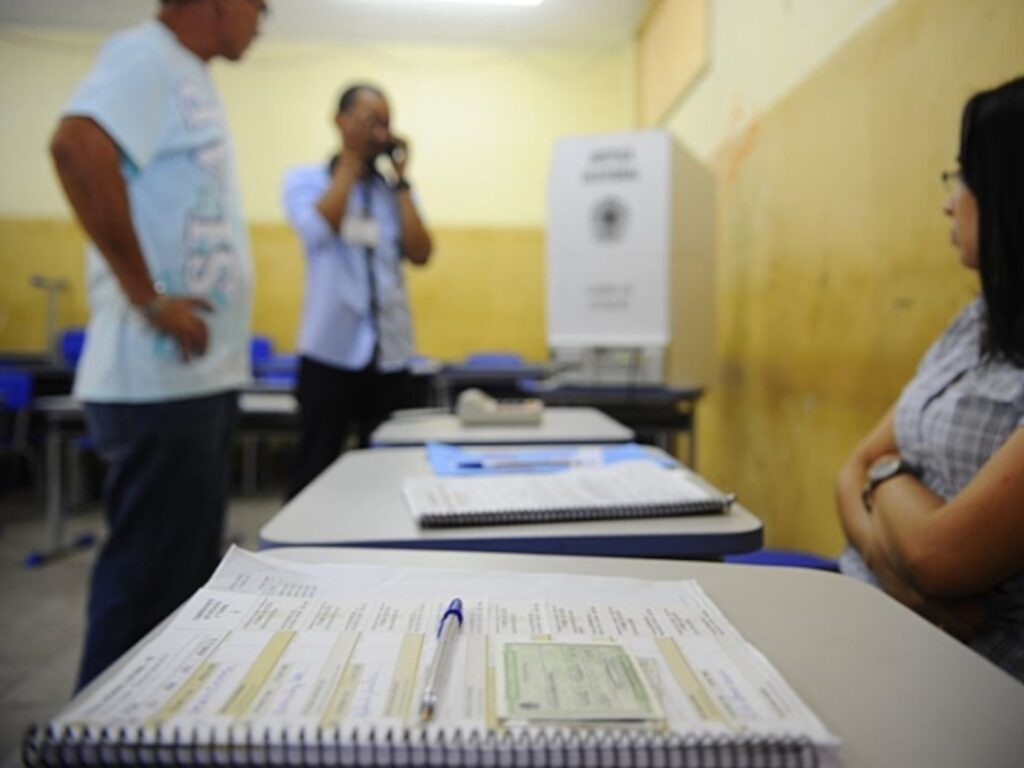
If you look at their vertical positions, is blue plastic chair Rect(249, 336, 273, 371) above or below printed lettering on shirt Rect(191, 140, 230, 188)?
below

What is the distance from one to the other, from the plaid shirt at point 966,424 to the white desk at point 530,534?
346 mm

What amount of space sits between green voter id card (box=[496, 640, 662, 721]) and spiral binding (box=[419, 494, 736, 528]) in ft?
1.21

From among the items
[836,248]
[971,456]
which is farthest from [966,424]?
[836,248]

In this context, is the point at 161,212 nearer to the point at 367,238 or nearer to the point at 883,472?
the point at 367,238

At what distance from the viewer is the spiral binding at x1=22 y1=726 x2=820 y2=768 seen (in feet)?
1.09

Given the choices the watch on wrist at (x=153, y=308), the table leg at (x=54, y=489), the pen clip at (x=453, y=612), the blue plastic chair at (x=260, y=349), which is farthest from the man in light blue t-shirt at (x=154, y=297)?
the blue plastic chair at (x=260, y=349)

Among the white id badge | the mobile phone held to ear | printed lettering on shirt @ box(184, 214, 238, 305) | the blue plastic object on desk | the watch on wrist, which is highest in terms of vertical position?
the mobile phone held to ear

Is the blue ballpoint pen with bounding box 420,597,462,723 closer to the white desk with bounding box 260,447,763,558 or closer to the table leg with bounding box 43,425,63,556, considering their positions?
the white desk with bounding box 260,447,763,558

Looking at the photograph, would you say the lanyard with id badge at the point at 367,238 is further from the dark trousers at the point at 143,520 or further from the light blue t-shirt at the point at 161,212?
the dark trousers at the point at 143,520

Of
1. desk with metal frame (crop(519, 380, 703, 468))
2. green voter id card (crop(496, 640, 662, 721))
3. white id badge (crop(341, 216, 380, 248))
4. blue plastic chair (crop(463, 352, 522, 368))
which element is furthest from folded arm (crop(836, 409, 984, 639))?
blue plastic chair (crop(463, 352, 522, 368))

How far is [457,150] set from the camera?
17.4 feet

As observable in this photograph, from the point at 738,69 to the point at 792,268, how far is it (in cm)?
108

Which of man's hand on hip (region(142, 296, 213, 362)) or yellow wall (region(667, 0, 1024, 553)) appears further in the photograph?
yellow wall (region(667, 0, 1024, 553))

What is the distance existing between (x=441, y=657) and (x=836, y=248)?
2.07 metres
